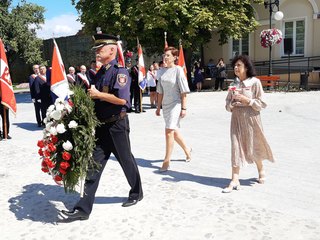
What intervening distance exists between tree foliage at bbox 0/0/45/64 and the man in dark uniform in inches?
1171

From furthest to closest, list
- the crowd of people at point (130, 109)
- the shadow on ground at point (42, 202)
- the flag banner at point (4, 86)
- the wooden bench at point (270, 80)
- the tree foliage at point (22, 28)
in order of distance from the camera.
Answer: the tree foliage at point (22, 28)
the wooden bench at point (270, 80)
the flag banner at point (4, 86)
the shadow on ground at point (42, 202)
the crowd of people at point (130, 109)

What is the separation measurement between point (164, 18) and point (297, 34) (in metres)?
9.14

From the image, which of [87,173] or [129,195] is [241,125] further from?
[87,173]

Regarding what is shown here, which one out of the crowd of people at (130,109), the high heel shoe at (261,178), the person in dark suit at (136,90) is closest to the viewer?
the crowd of people at (130,109)

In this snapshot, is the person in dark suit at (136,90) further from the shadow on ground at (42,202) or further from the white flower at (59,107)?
the white flower at (59,107)

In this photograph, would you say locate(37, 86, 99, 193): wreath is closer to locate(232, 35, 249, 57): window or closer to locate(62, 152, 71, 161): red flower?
locate(62, 152, 71, 161): red flower

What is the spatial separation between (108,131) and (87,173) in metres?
0.52

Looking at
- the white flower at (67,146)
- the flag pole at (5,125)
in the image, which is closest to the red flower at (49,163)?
the white flower at (67,146)

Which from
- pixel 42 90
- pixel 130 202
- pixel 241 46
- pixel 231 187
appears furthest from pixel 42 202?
pixel 241 46

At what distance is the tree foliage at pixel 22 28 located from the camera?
31617mm

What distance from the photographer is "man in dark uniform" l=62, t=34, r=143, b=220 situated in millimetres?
4195

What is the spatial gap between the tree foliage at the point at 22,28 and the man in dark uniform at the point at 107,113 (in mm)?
29746

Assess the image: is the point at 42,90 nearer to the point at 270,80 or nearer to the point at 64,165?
the point at 64,165

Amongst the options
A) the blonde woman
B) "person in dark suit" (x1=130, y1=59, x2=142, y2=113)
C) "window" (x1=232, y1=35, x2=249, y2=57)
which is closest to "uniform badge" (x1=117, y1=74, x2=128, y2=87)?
the blonde woman
